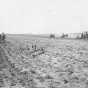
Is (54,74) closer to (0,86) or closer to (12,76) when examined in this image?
(12,76)

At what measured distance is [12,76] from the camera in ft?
26.2

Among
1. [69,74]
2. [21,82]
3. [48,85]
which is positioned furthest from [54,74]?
[21,82]

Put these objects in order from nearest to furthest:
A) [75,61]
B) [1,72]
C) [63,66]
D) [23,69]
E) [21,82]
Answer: [21,82]
[1,72]
[23,69]
[63,66]
[75,61]

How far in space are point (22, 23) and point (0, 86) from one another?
189 m

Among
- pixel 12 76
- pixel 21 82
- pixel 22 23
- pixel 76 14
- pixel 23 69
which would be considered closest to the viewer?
pixel 21 82

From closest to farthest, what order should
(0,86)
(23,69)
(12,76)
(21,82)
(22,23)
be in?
(0,86) < (21,82) < (12,76) < (23,69) < (22,23)

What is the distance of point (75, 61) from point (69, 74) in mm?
2463

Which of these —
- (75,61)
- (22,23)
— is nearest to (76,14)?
(22,23)

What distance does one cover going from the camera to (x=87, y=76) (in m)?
8.31

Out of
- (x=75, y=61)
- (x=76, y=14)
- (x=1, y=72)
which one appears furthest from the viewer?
(x=76, y=14)

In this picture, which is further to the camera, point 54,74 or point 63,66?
point 63,66

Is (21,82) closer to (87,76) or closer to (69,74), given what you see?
(69,74)

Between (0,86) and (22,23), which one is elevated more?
(22,23)

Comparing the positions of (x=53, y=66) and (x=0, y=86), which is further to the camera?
(x=53, y=66)
